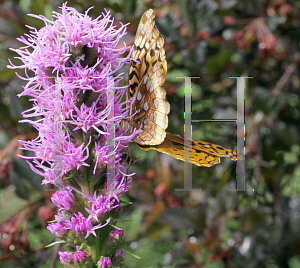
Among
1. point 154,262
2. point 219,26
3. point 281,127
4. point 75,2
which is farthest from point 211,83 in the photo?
point 154,262

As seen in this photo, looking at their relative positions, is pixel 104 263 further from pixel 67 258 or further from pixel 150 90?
pixel 150 90

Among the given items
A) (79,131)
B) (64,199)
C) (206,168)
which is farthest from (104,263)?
(206,168)

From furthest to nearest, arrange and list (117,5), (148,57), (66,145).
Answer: (117,5) < (148,57) < (66,145)

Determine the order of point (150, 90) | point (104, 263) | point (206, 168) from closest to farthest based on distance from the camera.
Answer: point (104, 263) → point (150, 90) → point (206, 168)

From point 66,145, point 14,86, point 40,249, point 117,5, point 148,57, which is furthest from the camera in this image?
point 14,86

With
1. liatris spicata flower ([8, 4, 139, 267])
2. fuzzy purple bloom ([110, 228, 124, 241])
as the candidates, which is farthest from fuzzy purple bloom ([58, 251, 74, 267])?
fuzzy purple bloom ([110, 228, 124, 241])

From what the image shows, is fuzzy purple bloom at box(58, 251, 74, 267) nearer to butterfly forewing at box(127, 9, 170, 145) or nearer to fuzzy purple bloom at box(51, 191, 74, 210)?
fuzzy purple bloom at box(51, 191, 74, 210)

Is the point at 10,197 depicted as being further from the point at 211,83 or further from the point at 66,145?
the point at 211,83
